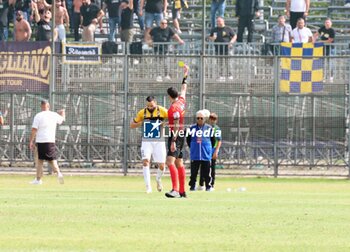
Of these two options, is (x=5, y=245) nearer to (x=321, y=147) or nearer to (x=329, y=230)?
(x=329, y=230)

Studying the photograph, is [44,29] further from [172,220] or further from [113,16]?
[172,220]

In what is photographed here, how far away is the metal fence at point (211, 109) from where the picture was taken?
3262 centimetres

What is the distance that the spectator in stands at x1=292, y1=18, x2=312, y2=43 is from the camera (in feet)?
116

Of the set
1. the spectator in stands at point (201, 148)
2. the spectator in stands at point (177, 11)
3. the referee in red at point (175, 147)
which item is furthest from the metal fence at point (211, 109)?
the referee in red at point (175, 147)

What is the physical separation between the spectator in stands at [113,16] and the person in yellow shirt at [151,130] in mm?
13296

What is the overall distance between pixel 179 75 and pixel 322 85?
3.78m

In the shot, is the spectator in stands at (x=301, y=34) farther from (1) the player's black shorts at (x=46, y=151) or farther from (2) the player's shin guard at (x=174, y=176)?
(2) the player's shin guard at (x=174, y=176)

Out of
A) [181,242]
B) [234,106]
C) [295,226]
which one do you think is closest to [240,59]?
[234,106]

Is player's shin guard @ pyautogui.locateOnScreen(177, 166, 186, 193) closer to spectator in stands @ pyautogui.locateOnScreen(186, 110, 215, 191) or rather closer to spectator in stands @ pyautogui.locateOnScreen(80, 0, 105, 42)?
spectator in stands @ pyautogui.locateOnScreen(186, 110, 215, 191)

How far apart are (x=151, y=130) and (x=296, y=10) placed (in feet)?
46.4

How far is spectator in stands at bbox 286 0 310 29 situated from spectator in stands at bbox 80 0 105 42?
5.66 metres

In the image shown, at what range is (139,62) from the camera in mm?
33375

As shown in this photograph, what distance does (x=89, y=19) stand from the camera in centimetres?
3741

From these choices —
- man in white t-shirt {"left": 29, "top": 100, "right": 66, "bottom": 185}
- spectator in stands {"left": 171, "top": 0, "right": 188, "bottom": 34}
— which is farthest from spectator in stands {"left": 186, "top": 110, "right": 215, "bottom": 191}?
spectator in stands {"left": 171, "top": 0, "right": 188, "bottom": 34}
